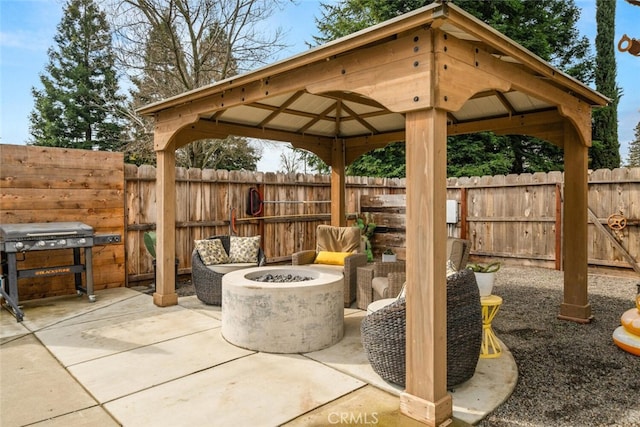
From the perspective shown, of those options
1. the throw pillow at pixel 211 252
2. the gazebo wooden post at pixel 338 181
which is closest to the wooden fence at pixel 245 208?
the gazebo wooden post at pixel 338 181

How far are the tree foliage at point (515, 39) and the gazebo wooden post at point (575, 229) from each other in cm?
785

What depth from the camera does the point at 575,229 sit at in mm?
4543

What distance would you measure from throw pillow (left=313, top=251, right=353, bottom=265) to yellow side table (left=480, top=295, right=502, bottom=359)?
2404 millimetres

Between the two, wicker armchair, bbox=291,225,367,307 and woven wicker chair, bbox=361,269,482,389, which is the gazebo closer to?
woven wicker chair, bbox=361,269,482,389

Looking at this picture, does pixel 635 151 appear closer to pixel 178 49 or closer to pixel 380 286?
pixel 178 49

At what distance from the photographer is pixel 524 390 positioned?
2.84 m

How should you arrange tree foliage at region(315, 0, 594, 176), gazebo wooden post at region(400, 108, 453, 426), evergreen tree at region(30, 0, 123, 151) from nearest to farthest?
gazebo wooden post at region(400, 108, 453, 426), tree foliage at region(315, 0, 594, 176), evergreen tree at region(30, 0, 123, 151)

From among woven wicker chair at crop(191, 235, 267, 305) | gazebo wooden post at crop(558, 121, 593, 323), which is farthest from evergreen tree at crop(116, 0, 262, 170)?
gazebo wooden post at crop(558, 121, 593, 323)

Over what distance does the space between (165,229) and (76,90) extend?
600 inches

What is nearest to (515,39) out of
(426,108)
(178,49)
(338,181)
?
(338,181)

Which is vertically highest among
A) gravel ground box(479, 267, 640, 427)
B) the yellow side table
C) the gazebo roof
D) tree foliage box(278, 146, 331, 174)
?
tree foliage box(278, 146, 331, 174)

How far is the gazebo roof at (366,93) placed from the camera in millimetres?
2520

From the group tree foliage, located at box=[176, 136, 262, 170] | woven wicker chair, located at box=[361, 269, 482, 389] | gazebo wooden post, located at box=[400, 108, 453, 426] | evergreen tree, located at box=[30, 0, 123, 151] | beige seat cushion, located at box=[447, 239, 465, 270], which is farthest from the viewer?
evergreen tree, located at box=[30, 0, 123, 151]

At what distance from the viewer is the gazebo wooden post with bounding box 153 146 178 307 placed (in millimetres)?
5086
